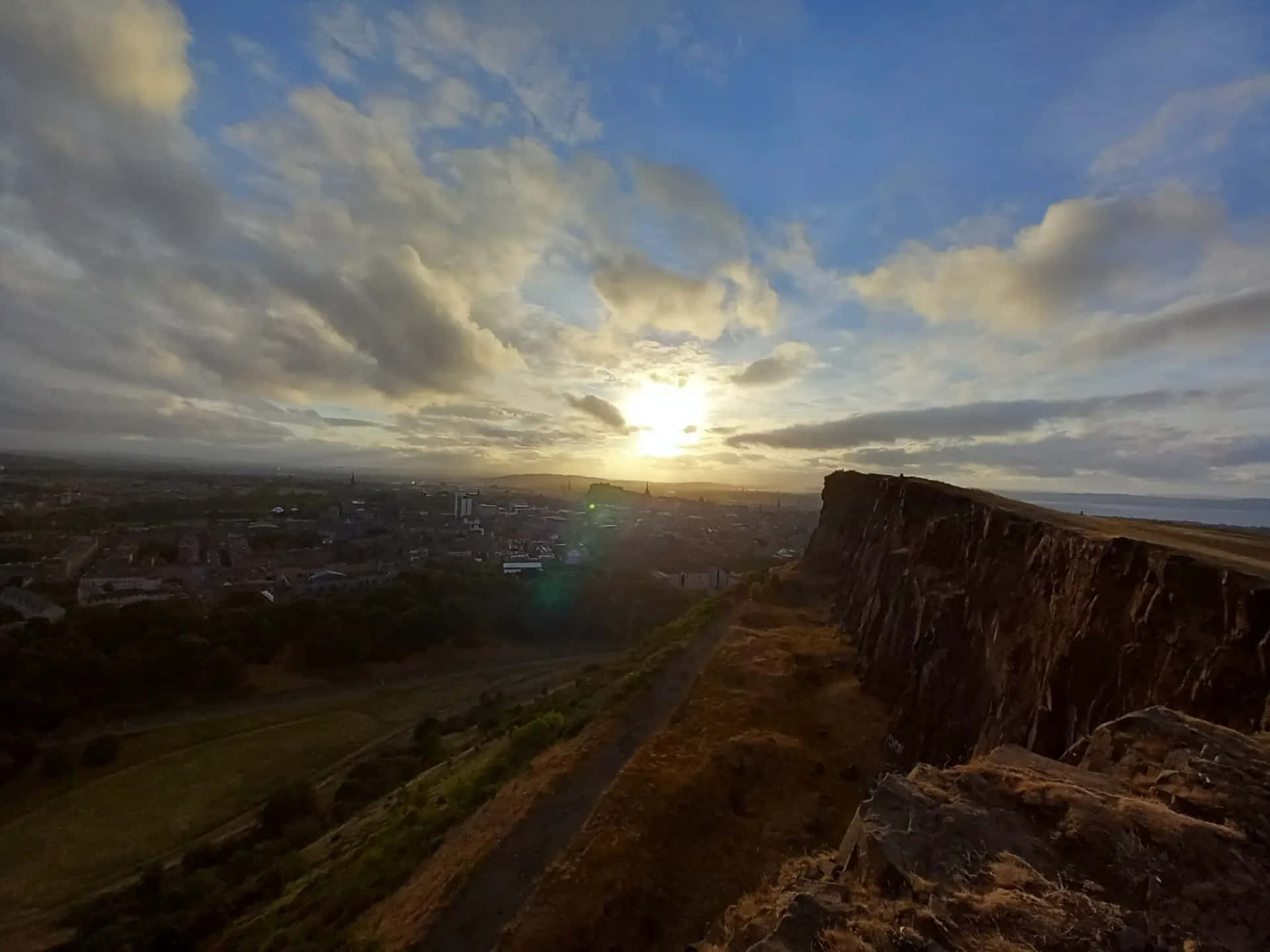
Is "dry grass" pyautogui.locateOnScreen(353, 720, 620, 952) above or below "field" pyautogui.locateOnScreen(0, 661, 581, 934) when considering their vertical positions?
above

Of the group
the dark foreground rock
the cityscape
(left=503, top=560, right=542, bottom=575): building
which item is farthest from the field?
the dark foreground rock

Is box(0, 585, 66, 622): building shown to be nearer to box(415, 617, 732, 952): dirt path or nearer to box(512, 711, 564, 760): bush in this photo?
box(512, 711, 564, 760): bush

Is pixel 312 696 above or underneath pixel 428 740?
underneath

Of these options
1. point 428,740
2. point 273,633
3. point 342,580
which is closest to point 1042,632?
point 428,740

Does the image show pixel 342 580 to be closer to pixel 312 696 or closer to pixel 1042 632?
pixel 312 696

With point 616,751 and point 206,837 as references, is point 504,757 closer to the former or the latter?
point 616,751

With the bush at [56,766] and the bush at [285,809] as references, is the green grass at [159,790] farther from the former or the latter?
the bush at [285,809]
